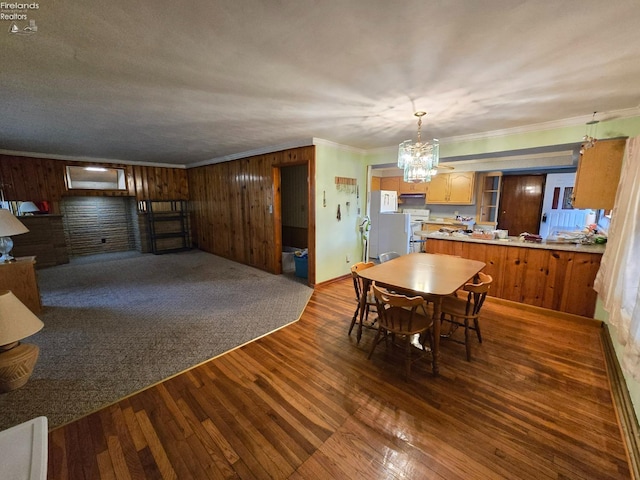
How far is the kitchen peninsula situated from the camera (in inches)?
121

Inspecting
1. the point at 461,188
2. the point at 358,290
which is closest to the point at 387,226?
the point at 461,188

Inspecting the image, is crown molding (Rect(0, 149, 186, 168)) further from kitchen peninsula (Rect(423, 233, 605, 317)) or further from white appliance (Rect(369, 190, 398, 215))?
kitchen peninsula (Rect(423, 233, 605, 317))

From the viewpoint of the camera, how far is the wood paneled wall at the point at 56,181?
5.16 m

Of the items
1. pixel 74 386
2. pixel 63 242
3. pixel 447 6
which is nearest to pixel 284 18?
pixel 447 6

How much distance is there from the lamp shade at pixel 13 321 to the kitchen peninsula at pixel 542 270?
449cm

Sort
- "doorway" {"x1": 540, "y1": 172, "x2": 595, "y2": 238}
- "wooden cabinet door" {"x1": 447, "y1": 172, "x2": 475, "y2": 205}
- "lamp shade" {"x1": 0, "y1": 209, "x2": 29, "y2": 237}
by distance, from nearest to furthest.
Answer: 1. "lamp shade" {"x1": 0, "y1": 209, "x2": 29, "y2": 237}
2. "doorway" {"x1": 540, "y1": 172, "x2": 595, "y2": 238}
3. "wooden cabinet door" {"x1": 447, "y1": 172, "x2": 475, "y2": 205}

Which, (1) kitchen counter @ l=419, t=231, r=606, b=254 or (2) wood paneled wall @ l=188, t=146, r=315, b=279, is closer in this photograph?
(1) kitchen counter @ l=419, t=231, r=606, b=254

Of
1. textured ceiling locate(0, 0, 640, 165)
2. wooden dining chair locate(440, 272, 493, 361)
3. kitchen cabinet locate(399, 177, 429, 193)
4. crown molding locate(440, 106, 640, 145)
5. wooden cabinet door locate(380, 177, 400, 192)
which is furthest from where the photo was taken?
wooden cabinet door locate(380, 177, 400, 192)

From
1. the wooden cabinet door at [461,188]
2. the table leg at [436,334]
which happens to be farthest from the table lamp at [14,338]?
the wooden cabinet door at [461,188]

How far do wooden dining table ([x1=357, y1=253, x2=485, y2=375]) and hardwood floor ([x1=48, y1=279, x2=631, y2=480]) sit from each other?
1.46 feet

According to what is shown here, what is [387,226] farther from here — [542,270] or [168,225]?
[168,225]

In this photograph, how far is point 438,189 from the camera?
6449 millimetres

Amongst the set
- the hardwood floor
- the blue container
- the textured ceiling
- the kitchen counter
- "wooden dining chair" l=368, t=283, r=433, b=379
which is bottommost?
the hardwood floor

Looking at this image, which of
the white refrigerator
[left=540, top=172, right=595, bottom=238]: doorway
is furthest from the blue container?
[left=540, top=172, right=595, bottom=238]: doorway
